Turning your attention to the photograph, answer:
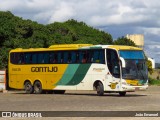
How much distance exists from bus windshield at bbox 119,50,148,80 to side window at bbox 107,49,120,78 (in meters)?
0.39

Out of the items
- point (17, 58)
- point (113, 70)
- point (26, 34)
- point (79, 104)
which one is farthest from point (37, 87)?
point (26, 34)

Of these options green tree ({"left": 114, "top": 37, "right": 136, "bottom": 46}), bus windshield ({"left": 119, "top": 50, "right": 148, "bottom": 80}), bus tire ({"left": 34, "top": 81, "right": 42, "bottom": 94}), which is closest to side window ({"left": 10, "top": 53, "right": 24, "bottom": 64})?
bus tire ({"left": 34, "top": 81, "right": 42, "bottom": 94})

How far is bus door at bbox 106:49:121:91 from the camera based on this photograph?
34844 mm

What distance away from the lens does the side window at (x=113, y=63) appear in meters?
34.8

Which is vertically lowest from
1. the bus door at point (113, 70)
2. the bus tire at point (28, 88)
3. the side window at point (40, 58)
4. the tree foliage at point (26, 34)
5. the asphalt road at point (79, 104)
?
the asphalt road at point (79, 104)

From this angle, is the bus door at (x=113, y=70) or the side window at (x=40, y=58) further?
the side window at (x=40, y=58)

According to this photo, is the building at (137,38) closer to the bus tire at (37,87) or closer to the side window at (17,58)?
the side window at (17,58)

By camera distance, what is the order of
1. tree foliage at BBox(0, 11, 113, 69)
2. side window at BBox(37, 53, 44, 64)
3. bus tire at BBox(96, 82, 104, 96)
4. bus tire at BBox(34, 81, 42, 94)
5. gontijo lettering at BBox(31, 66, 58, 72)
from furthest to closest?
tree foliage at BBox(0, 11, 113, 69) < bus tire at BBox(34, 81, 42, 94) < side window at BBox(37, 53, 44, 64) < gontijo lettering at BBox(31, 66, 58, 72) < bus tire at BBox(96, 82, 104, 96)

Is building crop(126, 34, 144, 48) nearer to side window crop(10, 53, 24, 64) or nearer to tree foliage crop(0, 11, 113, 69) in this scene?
tree foliage crop(0, 11, 113, 69)

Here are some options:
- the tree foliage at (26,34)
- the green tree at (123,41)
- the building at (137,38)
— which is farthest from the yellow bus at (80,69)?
the green tree at (123,41)

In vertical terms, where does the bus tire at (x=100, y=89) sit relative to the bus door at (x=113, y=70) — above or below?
below

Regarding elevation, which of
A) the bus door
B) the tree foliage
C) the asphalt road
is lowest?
the asphalt road

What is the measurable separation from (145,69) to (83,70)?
409 centimetres

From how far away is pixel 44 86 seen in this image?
1550 inches
